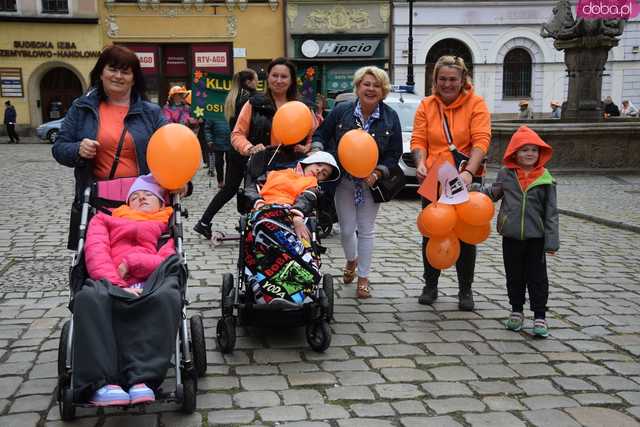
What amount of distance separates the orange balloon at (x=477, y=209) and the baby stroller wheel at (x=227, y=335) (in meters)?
1.90

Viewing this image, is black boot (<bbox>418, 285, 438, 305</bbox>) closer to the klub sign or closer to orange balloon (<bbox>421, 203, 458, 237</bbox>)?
orange balloon (<bbox>421, 203, 458, 237</bbox>)

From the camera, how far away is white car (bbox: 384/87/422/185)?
40.3 feet

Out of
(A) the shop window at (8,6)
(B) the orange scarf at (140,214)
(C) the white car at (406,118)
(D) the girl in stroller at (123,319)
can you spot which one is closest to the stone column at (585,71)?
(C) the white car at (406,118)

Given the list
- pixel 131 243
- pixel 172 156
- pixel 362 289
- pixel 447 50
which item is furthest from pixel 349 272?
pixel 447 50

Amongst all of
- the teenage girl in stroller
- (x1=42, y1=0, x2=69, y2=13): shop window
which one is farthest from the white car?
(x1=42, y1=0, x2=69, y2=13): shop window

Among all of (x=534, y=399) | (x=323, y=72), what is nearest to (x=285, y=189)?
(x=534, y=399)

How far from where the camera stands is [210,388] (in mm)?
4086

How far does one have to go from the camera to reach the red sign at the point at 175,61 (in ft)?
109

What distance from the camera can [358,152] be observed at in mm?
5418

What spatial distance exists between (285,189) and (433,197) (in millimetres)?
1163

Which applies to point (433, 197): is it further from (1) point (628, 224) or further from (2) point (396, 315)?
(1) point (628, 224)

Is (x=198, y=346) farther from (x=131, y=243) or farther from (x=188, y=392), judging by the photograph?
(x=131, y=243)

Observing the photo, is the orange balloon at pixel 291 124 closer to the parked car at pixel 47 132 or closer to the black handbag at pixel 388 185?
the black handbag at pixel 388 185

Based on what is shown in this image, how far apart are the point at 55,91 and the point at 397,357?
106 ft
